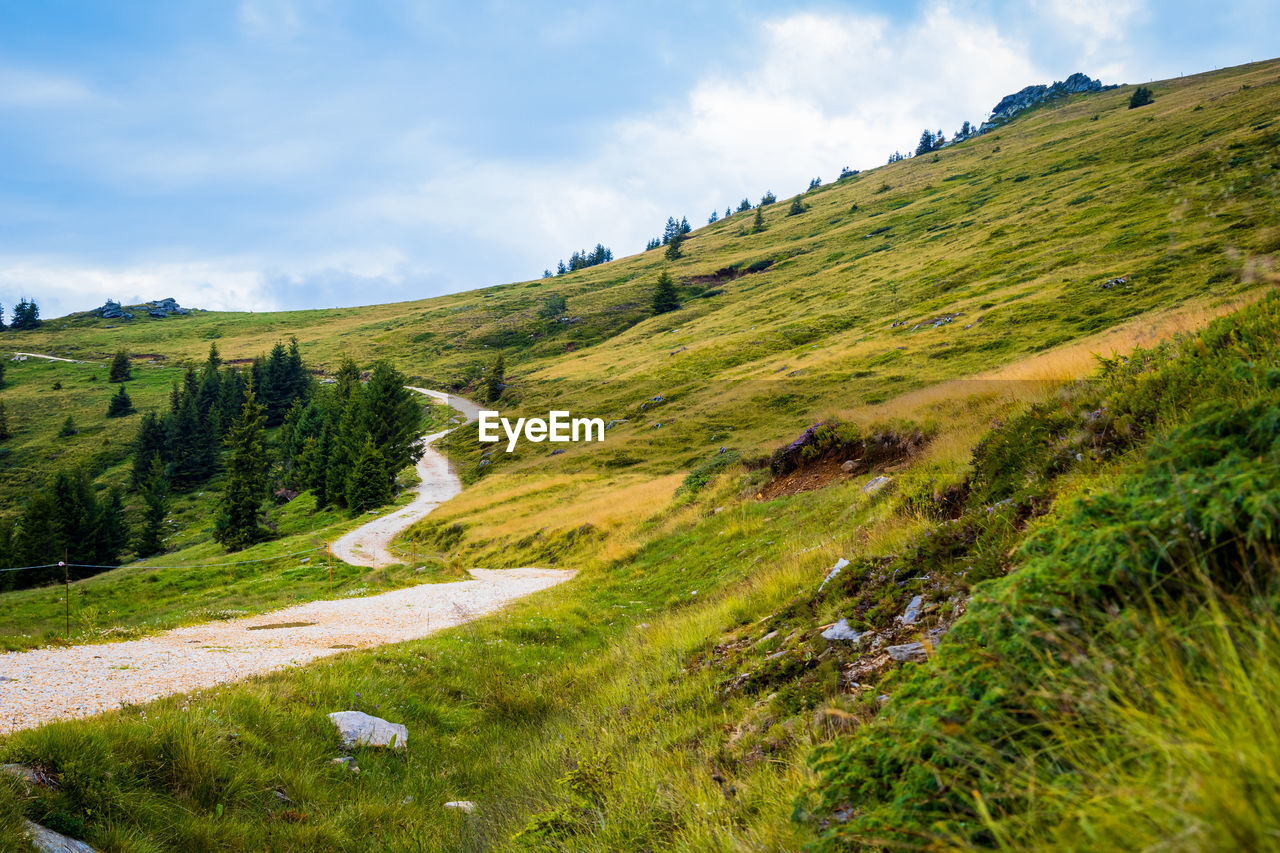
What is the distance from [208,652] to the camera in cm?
1017

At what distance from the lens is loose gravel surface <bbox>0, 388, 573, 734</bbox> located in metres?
6.79

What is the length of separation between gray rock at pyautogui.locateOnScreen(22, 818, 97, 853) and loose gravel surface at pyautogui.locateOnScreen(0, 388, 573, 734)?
2449 millimetres

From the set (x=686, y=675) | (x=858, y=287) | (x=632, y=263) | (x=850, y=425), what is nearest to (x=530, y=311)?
(x=632, y=263)

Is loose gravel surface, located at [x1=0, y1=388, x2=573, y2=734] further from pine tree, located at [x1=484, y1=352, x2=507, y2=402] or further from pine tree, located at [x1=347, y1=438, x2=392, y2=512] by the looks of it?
pine tree, located at [x1=484, y1=352, x2=507, y2=402]

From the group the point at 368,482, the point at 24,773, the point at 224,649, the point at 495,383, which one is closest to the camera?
the point at 24,773

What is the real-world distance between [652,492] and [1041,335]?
27066mm

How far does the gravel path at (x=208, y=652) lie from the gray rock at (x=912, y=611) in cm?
773

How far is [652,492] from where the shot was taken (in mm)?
29344

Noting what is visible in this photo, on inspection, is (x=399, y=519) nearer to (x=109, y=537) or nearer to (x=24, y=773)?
(x=109, y=537)

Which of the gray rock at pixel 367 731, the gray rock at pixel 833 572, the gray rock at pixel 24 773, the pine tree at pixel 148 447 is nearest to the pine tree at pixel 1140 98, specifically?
the gray rock at pixel 833 572

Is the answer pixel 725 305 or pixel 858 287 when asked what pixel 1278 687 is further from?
pixel 725 305

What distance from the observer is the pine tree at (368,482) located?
5034cm

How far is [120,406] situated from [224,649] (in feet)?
445

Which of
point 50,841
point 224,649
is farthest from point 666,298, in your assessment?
point 50,841
